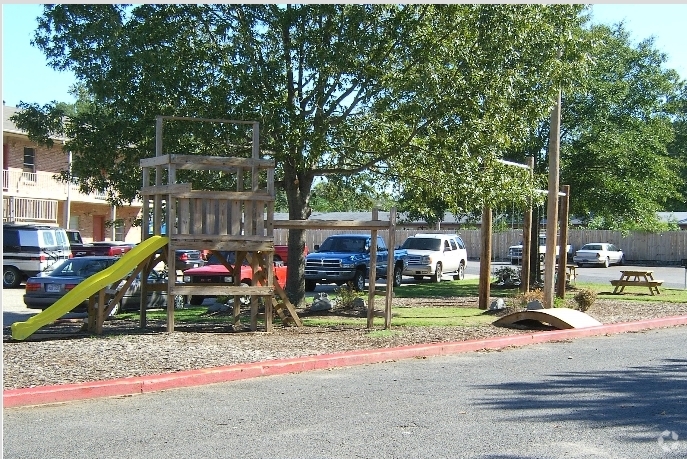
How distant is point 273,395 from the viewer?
9039 mm

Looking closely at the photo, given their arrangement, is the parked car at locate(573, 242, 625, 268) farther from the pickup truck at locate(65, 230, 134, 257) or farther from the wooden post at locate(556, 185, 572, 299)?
the wooden post at locate(556, 185, 572, 299)

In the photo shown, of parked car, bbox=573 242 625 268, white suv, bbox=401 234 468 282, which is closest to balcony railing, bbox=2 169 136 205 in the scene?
white suv, bbox=401 234 468 282

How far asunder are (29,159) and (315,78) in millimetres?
28102

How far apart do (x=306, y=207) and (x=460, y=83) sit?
14.5 feet

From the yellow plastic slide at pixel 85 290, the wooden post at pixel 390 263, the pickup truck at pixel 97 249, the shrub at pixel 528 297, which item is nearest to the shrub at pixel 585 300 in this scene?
the shrub at pixel 528 297

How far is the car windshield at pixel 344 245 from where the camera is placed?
87.0ft

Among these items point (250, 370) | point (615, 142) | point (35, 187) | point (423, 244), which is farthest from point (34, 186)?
point (250, 370)

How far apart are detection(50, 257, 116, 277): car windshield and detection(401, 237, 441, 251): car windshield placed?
595 inches

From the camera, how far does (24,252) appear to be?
27141 mm

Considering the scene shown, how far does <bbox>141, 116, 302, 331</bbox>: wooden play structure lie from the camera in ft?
44.0

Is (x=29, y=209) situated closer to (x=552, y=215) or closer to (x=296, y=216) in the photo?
(x=296, y=216)

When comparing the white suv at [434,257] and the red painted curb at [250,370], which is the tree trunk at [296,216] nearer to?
the red painted curb at [250,370]

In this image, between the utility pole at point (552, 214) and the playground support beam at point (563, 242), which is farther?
the playground support beam at point (563, 242)

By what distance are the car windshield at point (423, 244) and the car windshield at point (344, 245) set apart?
18.2ft
